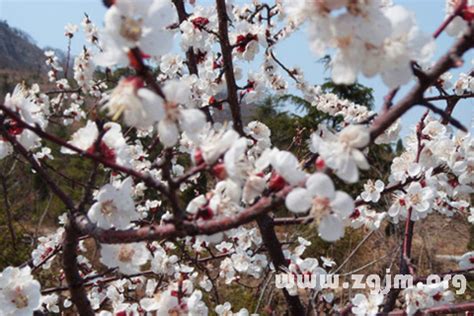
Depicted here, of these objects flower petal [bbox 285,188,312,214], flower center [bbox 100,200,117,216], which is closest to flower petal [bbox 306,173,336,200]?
flower petal [bbox 285,188,312,214]

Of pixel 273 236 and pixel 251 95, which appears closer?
pixel 273 236

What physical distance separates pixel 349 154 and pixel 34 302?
0.99 m

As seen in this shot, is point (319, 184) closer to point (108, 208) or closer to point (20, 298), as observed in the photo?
point (108, 208)

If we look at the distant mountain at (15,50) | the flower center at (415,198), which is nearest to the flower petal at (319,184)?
the flower center at (415,198)

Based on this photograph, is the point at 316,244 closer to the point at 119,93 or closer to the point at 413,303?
the point at 413,303

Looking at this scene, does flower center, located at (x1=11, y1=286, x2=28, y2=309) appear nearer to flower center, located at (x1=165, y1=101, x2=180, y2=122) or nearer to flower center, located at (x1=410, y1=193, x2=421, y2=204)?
flower center, located at (x1=165, y1=101, x2=180, y2=122)

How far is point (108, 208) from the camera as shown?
3.96ft

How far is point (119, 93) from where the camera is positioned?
879 mm

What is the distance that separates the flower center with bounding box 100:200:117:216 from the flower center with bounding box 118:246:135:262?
14 centimetres

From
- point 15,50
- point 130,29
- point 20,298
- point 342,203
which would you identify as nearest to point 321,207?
point 342,203

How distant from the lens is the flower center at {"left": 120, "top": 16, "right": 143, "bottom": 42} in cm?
84

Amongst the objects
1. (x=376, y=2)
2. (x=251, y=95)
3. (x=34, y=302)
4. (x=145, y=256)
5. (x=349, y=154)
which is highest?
(x=251, y=95)

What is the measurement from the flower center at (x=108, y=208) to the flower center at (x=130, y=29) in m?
0.50

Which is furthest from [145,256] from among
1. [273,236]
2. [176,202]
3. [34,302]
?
[273,236]
